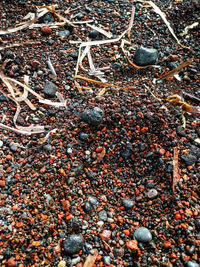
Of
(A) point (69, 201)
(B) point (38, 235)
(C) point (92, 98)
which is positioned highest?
(C) point (92, 98)

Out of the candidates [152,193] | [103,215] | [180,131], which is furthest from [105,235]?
[180,131]

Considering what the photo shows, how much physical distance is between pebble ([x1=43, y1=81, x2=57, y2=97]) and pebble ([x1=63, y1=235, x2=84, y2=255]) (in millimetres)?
1148

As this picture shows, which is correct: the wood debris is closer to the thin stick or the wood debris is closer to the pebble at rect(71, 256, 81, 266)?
the pebble at rect(71, 256, 81, 266)

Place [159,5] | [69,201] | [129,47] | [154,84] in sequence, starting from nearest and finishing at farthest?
[69,201], [154,84], [129,47], [159,5]

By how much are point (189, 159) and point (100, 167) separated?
0.65 metres

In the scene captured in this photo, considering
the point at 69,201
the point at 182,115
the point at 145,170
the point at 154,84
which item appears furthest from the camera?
the point at 154,84

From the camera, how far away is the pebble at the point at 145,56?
2346 mm

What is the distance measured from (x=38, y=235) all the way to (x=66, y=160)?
0.52 m

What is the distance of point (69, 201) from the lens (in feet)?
5.78

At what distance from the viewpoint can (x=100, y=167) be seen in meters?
1.93

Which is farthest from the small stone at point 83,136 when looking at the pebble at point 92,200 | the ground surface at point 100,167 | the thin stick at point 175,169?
the thin stick at point 175,169

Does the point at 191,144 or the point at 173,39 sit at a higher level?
the point at 173,39

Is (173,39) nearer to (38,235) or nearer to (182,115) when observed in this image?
(182,115)

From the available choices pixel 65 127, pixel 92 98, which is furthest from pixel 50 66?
pixel 65 127
